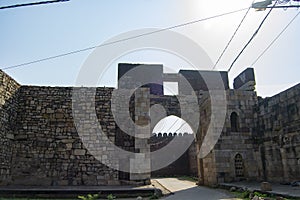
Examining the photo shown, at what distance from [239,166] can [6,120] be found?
992 centimetres

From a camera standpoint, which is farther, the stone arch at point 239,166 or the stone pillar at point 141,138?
the stone arch at point 239,166

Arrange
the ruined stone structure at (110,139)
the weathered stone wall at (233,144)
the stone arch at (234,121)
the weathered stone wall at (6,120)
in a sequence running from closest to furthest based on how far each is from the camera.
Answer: the weathered stone wall at (6,120) → the ruined stone structure at (110,139) → the weathered stone wall at (233,144) → the stone arch at (234,121)

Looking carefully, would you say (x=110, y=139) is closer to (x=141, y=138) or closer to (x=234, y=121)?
(x=141, y=138)

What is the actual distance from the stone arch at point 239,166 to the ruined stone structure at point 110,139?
17 mm

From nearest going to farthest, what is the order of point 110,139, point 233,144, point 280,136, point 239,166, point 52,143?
point 280,136 → point 52,143 → point 110,139 → point 239,166 → point 233,144

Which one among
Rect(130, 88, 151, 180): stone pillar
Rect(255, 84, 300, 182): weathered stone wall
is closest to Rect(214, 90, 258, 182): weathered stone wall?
Rect(255, 84, 300, 182): weathered stone wall

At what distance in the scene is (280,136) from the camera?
10508 mm

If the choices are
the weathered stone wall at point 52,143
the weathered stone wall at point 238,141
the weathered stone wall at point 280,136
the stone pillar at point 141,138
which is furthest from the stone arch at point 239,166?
the weathered stone wall at point 52,143

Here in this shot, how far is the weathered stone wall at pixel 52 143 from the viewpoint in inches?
403

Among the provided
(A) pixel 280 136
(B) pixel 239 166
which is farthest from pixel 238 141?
(A) pixel 280 136

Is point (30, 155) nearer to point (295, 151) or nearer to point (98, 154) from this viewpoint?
point (98, 154)

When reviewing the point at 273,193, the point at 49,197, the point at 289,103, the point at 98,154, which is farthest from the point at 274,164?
the point at 49,197

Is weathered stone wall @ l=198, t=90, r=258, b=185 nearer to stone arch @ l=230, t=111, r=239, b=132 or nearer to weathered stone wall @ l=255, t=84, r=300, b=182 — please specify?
stone arch @ l=230, t=111, r=239, b=132

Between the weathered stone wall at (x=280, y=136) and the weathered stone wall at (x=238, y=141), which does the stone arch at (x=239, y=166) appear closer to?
the weathered stone wall at (x=238, y=141)
